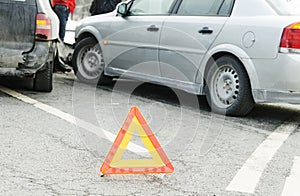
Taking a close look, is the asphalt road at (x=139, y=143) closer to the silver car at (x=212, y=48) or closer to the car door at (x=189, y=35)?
the silver car at (x=212, y=48)

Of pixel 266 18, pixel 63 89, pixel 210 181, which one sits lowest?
pixel 63 89

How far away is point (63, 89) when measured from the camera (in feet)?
29.0

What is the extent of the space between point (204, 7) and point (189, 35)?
43 cm

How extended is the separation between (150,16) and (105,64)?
1088 mm

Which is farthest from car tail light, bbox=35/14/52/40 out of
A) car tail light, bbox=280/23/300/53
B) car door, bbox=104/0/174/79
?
car tail light, bbox=280/23/300/53

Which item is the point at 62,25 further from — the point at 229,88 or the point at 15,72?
the point at 229,88

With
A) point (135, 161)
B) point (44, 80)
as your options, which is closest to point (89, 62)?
point (44, 80)

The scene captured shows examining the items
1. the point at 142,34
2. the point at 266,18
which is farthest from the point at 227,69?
the point at 142,34

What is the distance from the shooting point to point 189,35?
7.87 m

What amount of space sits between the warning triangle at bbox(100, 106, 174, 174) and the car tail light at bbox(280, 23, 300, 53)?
2.68 m

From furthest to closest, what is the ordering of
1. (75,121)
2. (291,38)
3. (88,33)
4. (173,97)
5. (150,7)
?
(88,33), (173,97), (150,7), (291,38), (75,121)

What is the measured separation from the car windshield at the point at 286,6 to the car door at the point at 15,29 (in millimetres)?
2872

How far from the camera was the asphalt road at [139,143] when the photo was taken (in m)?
4.59

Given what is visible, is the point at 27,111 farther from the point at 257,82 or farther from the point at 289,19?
the point at 289,19
